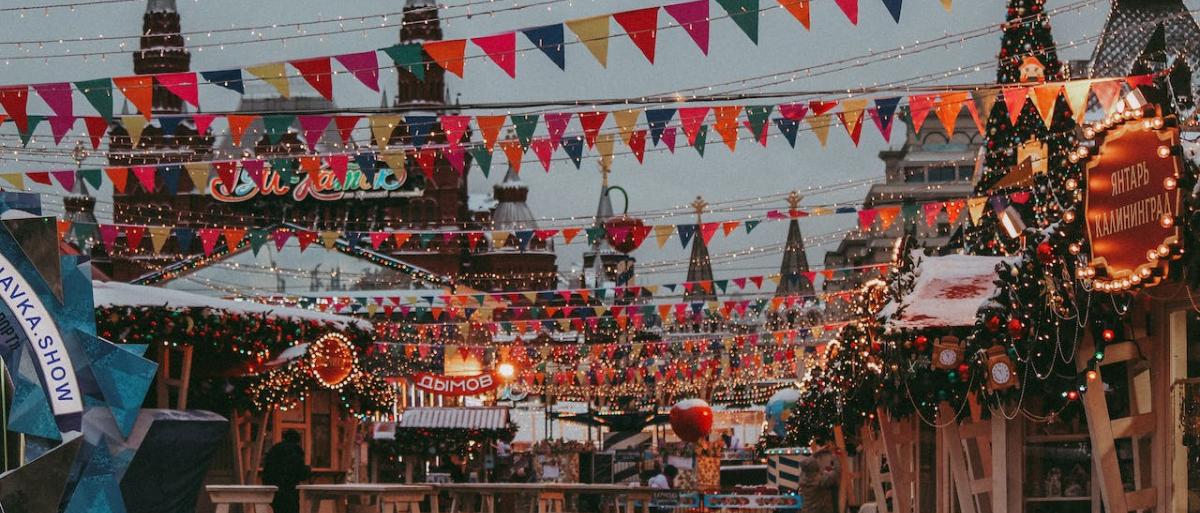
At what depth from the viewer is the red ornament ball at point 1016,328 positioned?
11.1 metres

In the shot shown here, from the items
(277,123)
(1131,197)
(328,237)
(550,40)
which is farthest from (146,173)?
(1131,197)

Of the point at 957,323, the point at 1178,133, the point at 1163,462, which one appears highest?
the point at 1178,133

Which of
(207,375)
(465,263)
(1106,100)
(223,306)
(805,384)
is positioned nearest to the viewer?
(1106,100)

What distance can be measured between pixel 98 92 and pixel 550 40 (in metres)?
3.97

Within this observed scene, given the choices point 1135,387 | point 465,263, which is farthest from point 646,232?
point 465,263

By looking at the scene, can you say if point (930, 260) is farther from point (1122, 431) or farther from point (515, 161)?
point (515, 161)

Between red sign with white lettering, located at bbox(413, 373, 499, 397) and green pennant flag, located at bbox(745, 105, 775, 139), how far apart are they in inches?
784

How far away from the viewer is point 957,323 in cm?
1203

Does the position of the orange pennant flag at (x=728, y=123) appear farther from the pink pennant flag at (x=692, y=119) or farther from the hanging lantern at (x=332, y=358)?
the hanging lantern at (x=332, y=358)

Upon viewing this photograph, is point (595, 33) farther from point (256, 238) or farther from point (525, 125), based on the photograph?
point (256, 238)

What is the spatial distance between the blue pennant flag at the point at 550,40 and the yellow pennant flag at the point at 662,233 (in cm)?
1108

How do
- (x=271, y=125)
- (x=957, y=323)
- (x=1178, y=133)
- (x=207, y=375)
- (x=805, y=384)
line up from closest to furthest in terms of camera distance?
1. (x=1178, y=133)
2. (x=957, y=323)
3. (x=271, y=125)
4. (x=207, y=375)
5. (x=805, y=384)

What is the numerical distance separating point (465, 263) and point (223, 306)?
71516 mm

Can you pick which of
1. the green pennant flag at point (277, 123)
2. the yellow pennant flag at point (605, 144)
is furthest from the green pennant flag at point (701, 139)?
the green pennant flag at point (277, 123)
